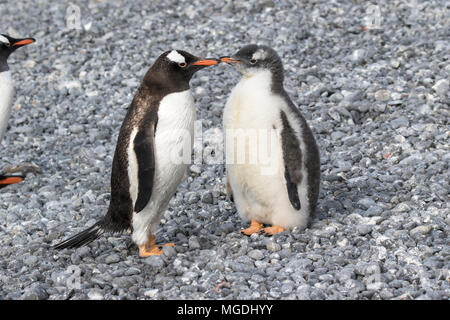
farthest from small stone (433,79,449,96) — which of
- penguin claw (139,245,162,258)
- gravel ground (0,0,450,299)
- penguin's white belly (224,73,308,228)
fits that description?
penguin claw (139,245,162,258)

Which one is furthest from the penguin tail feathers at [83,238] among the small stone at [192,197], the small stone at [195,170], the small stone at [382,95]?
the small stone at [382,95]

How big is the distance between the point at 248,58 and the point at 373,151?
179 centimetres

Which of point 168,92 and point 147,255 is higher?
point 168,92

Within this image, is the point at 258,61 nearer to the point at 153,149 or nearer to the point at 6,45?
the point at 153,149

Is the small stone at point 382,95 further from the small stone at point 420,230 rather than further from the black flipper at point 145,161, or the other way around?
the black flipper at point 145,161

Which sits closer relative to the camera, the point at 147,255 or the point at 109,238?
the point at 147,255

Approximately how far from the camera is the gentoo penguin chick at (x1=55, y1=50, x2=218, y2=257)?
4.62 metres

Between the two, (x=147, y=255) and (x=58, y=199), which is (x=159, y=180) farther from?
(x=58, y=199)

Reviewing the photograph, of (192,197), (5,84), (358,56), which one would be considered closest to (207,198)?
(192,197)

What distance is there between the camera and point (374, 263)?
4340 mm

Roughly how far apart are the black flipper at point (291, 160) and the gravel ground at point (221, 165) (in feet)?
0.90

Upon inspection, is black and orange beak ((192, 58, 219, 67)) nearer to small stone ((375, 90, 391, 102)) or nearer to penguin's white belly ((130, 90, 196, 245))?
penguin's white belly ((130, 90, 196, 245))

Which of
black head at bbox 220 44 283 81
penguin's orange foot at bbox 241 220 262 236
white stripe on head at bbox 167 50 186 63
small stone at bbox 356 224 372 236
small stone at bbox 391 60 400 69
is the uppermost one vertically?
white stripe on head at bbox 167 50 186 63
